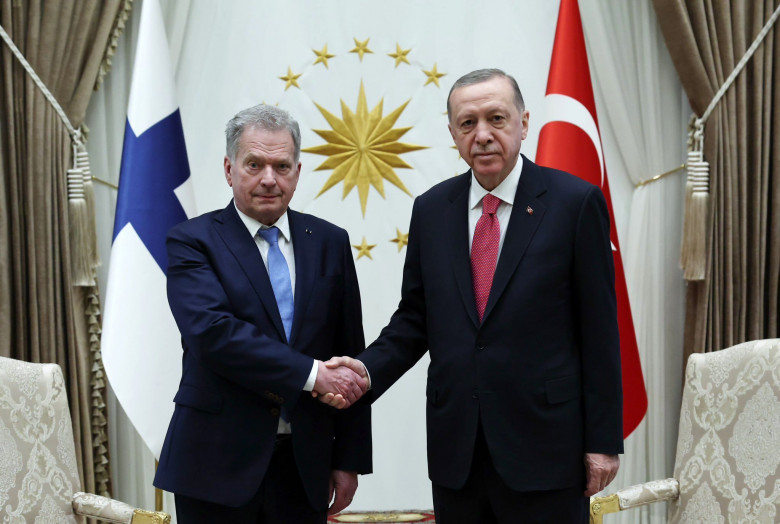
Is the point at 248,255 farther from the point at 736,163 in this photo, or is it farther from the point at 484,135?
the point at 736,163

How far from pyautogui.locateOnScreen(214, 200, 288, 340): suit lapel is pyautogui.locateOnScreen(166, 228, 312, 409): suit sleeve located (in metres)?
0.07

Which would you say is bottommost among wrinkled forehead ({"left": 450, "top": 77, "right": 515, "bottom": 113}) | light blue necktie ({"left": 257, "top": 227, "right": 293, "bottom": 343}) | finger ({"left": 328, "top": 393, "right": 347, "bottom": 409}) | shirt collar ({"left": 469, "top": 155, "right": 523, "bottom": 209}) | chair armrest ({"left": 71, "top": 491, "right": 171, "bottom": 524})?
chair armrest ({"left": 71, "top": 491, "right": 171, "bottom": 524})

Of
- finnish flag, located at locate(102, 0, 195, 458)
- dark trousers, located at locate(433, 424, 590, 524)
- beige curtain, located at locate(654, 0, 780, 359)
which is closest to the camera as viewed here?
dark trousers, located at locate(433, 424, 590, 524)

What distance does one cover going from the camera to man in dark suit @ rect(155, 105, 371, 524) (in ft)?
6.88

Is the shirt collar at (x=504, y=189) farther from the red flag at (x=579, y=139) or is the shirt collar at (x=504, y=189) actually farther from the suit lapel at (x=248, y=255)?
the red flag at (x=579, y=139)

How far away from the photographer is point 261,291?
2180 millimetres

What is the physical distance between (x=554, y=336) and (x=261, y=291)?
734 mm

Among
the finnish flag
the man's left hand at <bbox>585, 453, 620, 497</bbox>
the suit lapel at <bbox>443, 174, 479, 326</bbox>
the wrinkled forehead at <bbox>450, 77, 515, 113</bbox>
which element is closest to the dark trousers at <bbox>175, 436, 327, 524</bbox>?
the suit lapel at <bbox>443, 174, 479, 326</bbox>

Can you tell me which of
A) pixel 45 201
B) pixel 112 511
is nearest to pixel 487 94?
pixel 112 511

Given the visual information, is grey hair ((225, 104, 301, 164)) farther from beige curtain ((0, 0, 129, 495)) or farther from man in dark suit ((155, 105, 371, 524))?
beige curtain ((0, 0, 129, 495))

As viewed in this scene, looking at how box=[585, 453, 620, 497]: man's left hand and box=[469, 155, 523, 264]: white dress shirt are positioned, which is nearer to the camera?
box=[585, 453, 620, 497]: man's left hand

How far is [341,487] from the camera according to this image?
7.45ft

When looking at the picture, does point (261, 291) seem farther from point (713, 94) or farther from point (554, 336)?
point (713, 94)

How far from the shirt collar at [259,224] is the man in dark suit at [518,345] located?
430 mm
